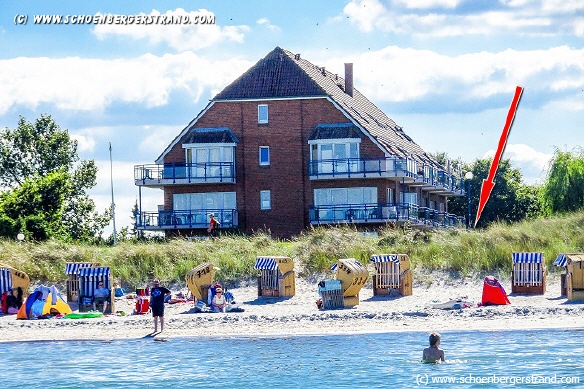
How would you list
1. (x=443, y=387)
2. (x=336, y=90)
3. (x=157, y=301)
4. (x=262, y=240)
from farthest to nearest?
(x=336, y=90) < (x=262, y=240) < (x=157, y=301) < (x=443, y=387)

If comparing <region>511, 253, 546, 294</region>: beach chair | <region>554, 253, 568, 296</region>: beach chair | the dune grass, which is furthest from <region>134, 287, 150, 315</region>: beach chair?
<region>554, 253, 568, 296</region>: beach chair

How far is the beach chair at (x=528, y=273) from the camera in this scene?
3550cm

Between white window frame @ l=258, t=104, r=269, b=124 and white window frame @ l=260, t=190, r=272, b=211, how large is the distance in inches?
145

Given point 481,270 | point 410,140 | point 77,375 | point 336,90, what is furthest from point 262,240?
point 410,140

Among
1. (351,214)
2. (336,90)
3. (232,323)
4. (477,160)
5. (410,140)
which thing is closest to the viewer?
(232,323)

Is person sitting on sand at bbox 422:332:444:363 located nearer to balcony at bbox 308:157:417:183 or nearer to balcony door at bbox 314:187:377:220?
balcony door at bbox 314:187:377:220

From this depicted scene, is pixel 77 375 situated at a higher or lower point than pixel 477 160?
lower

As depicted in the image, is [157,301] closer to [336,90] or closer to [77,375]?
[77,375]

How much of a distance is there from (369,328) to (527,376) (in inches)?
249

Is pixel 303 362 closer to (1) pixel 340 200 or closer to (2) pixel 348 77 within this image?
(1) pixel 340 200

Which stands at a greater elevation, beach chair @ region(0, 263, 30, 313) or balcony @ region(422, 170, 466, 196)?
balcony @ region(422, 170, 466, 196)

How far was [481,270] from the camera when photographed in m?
39.2

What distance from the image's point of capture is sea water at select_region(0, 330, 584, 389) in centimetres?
2588

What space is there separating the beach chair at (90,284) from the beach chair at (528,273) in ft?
37.9
